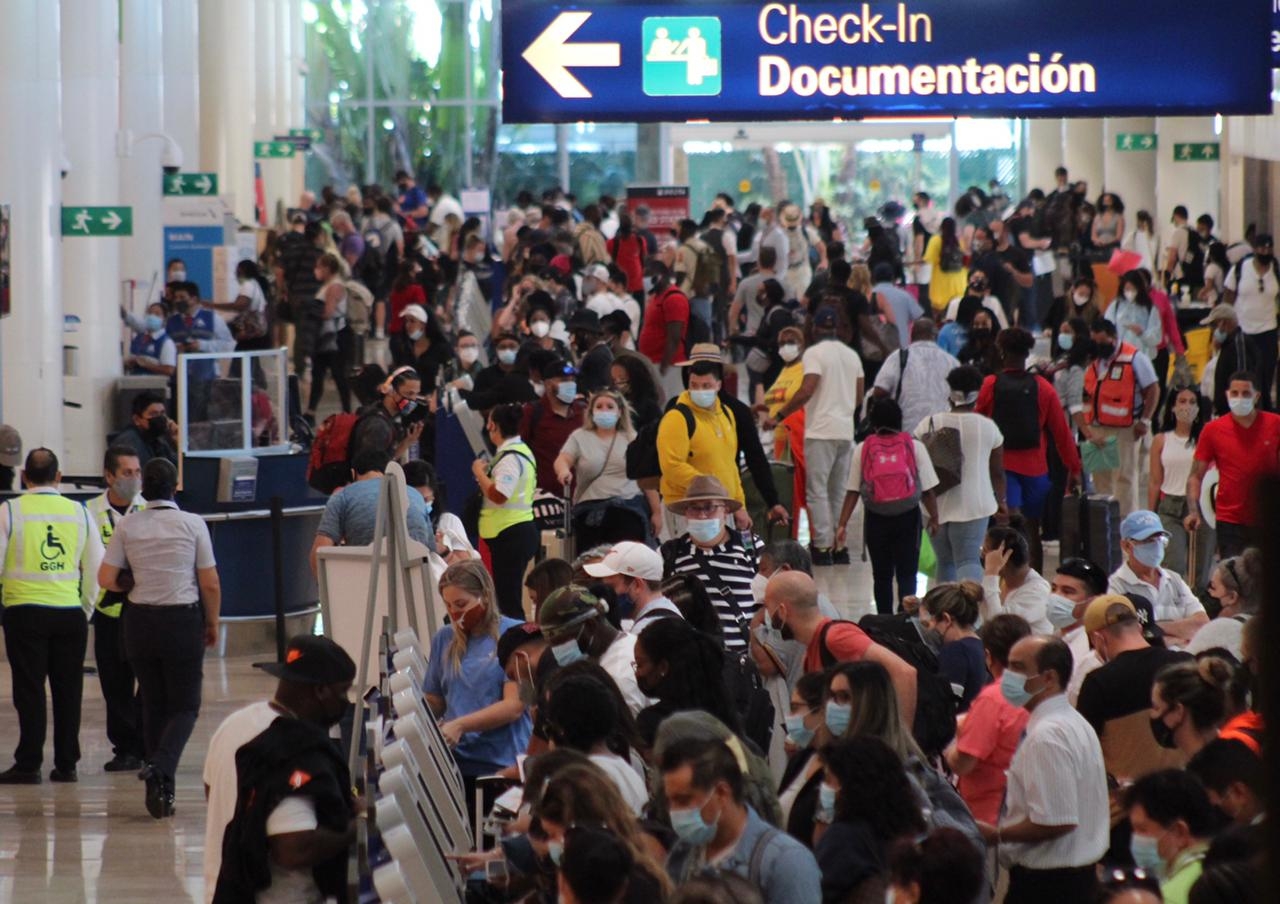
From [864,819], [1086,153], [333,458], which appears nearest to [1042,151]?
[1086,153]

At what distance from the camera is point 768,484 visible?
1097 centimetres

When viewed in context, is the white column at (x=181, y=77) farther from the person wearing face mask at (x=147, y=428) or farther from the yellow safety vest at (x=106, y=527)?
the yellow safety vest at (x=106, y=527)

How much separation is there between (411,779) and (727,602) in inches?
135

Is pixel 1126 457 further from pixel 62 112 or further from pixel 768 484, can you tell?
pixel 62 112

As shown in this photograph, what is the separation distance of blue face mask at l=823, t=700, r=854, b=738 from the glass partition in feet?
26.0

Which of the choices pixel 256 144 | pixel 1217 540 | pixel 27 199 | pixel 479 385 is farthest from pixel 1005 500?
pixel 256 144

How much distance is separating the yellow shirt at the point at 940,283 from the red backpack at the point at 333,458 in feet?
40.9

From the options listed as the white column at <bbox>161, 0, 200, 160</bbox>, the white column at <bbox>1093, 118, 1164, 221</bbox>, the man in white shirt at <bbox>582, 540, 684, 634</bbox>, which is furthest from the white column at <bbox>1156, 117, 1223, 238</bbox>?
the man in white shirt at <bbox>582, 540, 684, 634</bbox>

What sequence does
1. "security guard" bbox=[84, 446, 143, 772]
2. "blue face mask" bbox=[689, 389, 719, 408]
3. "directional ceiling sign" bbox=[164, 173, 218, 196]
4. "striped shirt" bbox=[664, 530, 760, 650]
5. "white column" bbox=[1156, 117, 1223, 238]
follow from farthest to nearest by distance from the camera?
"white column" bbox=[1156, 117, 1223, 238], "directional ceiling sign" bbox=[164, 173, 218, 196], "blue face mask" bbox=[689, 389, 719, 408], "security guard" bbox=[84, 446, 143, 772], "striped shirt" bbox=[664, 530, 760, 650]

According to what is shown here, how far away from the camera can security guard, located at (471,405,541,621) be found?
10.5 metres

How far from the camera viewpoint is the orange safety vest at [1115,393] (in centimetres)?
1326

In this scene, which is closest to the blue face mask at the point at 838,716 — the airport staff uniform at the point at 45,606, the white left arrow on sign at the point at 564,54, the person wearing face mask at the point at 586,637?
the person wearing face mask at the point at 586,637

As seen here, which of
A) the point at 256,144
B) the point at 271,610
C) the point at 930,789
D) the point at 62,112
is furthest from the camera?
the point at 256,144

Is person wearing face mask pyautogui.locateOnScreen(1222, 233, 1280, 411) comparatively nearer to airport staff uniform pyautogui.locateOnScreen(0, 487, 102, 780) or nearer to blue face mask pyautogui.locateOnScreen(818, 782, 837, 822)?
airport staff uniform pyautogui.locateOnScreen(0, 487, 102, 780)
